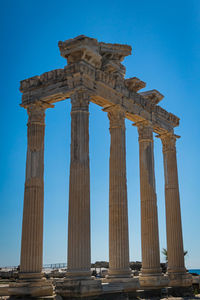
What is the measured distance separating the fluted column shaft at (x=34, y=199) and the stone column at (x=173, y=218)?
17.2m

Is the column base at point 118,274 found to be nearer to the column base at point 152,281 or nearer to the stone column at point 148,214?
the column base at point 152,281

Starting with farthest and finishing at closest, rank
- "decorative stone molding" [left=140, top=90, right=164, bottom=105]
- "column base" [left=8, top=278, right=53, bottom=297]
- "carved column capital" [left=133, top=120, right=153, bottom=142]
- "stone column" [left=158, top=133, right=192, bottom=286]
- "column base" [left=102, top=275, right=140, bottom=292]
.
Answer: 1. "decorative stone molding" [left=140, top=90, right=164, bottom=105]
2. "stone column" [left=158, top=133, right=192, bottom=286]
3. "carved column capital" [left=133, top=120, right=153, bottom=142]
4. "column base" [left=102, top=275, right=140, bottom=292]
5. "column base" [left=8, top=278, right=53, bottom=297]

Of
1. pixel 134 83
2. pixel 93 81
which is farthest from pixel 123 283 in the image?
pixel 134 83

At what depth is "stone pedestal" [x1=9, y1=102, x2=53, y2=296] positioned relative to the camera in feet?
107

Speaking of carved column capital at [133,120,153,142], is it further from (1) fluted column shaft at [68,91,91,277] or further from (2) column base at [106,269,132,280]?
(2) column base at [106,269,132,280]

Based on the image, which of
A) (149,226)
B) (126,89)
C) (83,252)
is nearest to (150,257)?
(149,226)

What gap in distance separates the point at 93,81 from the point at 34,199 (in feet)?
37.2

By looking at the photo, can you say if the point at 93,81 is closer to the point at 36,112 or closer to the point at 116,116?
the point at 116,116

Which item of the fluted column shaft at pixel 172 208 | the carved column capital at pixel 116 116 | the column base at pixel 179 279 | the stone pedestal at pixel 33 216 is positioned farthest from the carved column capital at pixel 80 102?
A: the column base at pixel 179 279

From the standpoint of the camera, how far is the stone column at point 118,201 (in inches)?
1394

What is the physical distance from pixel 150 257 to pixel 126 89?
1663 cm

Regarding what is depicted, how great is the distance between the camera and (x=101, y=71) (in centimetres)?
3688

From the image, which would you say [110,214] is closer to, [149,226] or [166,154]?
[149,226]

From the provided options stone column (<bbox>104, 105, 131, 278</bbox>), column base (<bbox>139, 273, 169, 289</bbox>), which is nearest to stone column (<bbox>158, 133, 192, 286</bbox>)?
column base (<bbox>139, 273, 169, 289</bbox>)
